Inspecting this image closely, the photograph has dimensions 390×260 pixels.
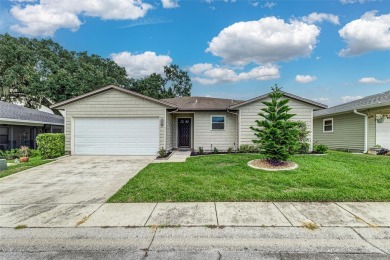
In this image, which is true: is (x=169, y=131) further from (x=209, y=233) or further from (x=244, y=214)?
(x=209, y=233)

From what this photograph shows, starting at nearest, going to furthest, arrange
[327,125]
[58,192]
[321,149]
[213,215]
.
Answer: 1. [213,215]
2. [58,192]
3. [321,149]
4. [327,125]

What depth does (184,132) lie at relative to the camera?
1448 centimetres

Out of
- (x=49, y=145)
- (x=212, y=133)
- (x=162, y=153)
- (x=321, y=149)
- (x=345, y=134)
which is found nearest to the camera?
(x=49, y=145)

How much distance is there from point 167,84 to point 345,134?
90.5ft

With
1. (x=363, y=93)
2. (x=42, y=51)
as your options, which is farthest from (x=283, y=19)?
(x=42, y=51)

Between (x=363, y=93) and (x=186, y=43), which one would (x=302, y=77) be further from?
(x=186, y=43)

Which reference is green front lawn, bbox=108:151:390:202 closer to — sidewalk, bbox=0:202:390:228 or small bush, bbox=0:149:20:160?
sidewalk, bbox=0:202:390:228

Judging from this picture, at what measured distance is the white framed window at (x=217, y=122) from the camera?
1366 cm

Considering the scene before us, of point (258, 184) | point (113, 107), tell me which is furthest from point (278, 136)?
point (113, 107)

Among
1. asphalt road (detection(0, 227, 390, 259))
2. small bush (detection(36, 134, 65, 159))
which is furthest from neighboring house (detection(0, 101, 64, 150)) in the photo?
asphalt road (detection(0, 227, 390, 259))

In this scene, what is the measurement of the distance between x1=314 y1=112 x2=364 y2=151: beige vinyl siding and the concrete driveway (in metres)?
13.2

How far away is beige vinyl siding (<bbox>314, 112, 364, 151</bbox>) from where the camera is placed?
13.1 m

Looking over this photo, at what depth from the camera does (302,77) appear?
19.6 metres

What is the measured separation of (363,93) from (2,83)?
109 ft
